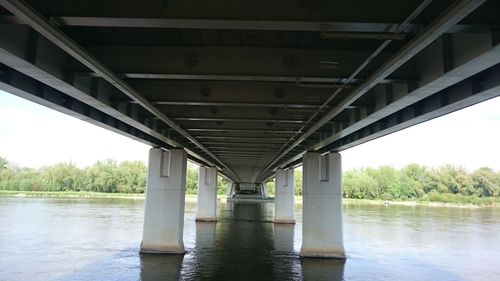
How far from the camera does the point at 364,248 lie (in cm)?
3241

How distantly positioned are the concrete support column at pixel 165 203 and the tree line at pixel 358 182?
124685 millimetres

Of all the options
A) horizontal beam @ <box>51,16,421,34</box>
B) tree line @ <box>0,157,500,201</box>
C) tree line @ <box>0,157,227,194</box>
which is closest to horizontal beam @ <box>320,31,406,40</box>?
horizontal beam @ <box>51,16,421,34</box>

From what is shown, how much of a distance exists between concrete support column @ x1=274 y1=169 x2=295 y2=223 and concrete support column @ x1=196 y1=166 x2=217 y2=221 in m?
8.22

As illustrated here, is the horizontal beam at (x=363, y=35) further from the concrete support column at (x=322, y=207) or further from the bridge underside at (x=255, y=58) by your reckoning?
the concrete support column at (x=322, y=207)

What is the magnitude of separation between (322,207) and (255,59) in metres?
19.0

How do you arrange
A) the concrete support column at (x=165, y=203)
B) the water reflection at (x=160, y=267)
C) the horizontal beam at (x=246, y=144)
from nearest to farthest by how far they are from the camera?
the water reflection at (x=160, y=267) < the horizontal beam at (x=246, y=144) < the concrete support column at (x=165, y=203)

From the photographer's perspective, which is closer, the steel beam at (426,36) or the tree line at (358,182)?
the steel beam at (426,36)

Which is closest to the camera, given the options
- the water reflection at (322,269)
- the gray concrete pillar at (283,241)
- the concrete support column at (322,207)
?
the water reflection at (322,269)

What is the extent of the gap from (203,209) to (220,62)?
45422mm

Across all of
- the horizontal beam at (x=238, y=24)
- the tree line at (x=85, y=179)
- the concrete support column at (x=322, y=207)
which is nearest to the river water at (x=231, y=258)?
the concrete support column at (x=322, y=207)

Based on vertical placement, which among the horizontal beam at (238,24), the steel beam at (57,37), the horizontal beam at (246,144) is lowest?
the steel beam at (57,37)

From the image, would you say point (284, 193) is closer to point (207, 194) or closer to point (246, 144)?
point (207, 194)

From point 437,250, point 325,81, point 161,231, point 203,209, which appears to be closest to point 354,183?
point 203,209

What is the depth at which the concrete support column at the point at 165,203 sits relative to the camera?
2753 centimetres
